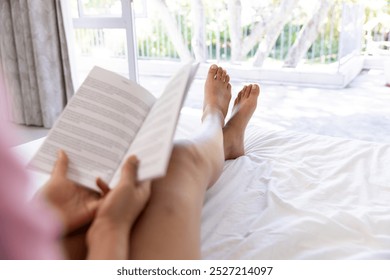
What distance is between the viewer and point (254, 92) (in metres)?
1.64

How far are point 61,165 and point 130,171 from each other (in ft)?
0.58

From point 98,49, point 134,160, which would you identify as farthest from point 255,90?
point 98,49

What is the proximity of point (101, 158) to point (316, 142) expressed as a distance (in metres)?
0.88

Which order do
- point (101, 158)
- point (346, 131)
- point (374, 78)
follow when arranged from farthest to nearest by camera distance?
point (374, 78) → point (346, 131) → point (101, 158)

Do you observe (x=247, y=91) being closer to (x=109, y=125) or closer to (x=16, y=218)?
(x=109, y=125)

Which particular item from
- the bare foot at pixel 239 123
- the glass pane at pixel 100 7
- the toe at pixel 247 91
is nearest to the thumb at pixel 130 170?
the bare foot at pixel 239 123

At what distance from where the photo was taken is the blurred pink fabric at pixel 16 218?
454mm

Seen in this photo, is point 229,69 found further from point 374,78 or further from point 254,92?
point 254,92

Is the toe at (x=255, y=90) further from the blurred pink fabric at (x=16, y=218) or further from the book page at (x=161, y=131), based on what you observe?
the blurred pink fabric at (x=16, y=218)

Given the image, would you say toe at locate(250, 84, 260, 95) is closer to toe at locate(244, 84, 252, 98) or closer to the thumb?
toe at locate(244, 84, 252, 98)

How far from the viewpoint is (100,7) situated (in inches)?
119

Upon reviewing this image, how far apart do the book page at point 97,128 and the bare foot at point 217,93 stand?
1.63 feet

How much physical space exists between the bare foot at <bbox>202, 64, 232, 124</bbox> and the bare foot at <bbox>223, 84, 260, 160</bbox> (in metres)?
0.04
